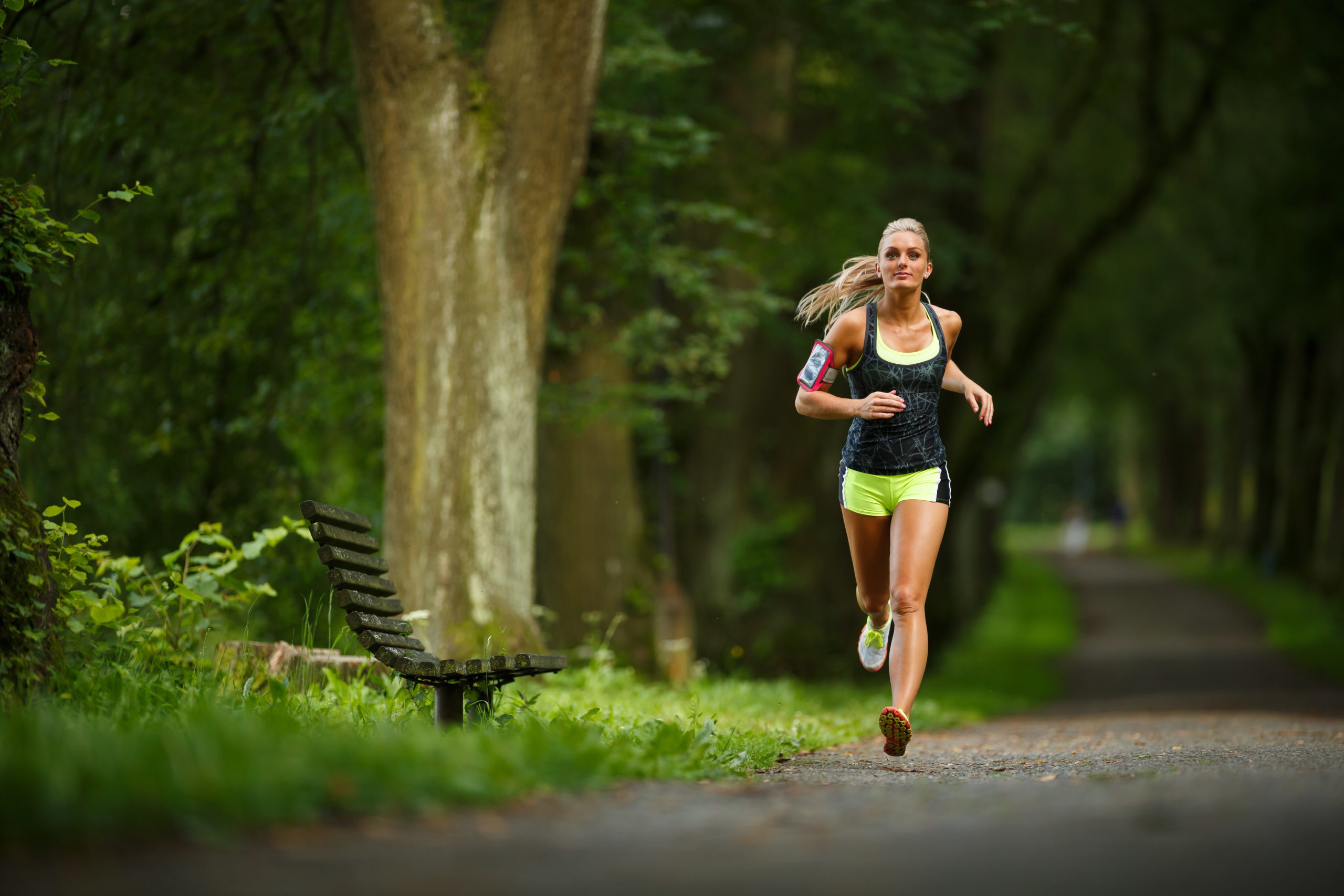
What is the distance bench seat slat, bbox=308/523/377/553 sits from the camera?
6.45 m

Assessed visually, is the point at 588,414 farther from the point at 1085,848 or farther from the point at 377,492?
the point at 1085,848

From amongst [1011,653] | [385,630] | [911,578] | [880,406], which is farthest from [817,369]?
[1011,653]

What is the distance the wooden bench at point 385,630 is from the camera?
5770 millimetres

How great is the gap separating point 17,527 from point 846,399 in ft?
10.7

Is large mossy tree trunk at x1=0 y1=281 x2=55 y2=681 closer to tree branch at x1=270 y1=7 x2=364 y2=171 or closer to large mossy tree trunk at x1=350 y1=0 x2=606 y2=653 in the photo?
large mossy tree trunk at x1=350 y1=0 x2=606 y2=653

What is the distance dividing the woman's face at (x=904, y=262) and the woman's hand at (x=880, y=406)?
55 cm

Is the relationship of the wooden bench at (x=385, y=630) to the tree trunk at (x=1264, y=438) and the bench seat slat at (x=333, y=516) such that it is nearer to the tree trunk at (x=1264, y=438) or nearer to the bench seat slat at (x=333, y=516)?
the bench seat slat at (x=333, y=516)

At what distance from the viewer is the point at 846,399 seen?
602 cm

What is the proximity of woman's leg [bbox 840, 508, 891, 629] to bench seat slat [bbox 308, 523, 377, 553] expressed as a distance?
2.19 meters

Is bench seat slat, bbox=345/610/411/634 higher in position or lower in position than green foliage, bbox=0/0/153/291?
lower

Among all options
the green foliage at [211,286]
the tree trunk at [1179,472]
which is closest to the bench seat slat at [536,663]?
the green foliage at [211,286]

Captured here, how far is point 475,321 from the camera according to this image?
8.63 metres

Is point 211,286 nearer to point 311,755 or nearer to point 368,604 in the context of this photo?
point 368,604

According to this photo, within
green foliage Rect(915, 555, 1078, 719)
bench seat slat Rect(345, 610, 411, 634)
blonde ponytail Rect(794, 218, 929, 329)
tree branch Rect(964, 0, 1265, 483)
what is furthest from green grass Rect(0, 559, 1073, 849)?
tree branch Rect(964, 0, 1265, 483)
